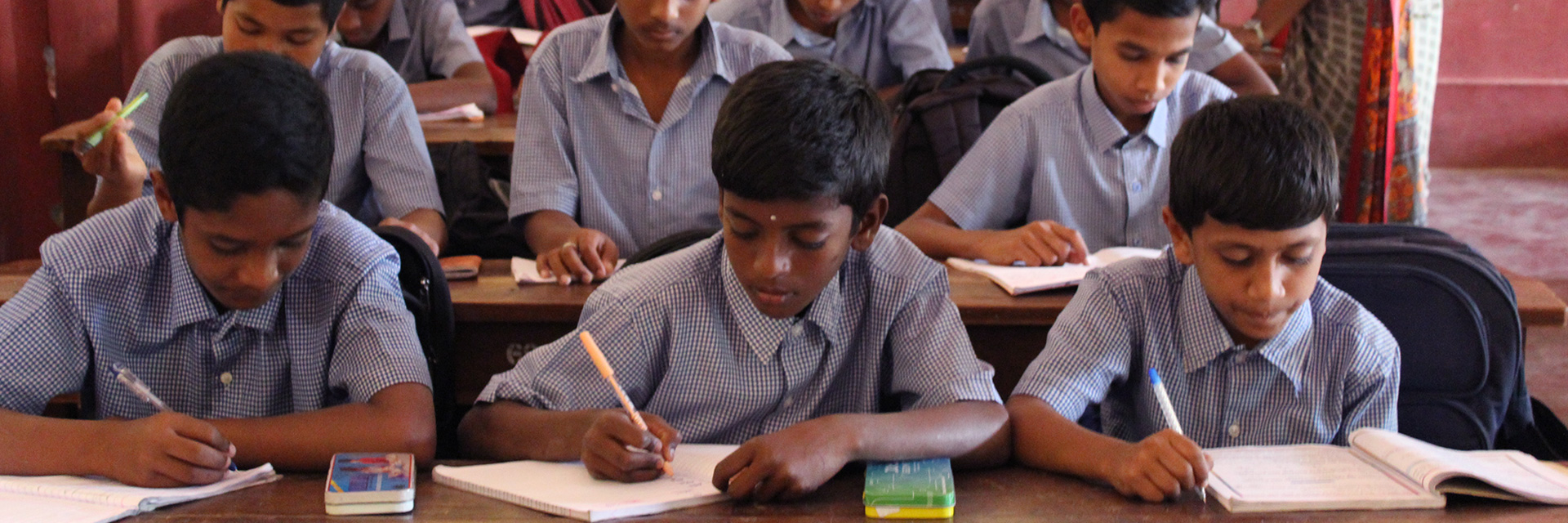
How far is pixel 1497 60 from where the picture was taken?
6383 millimetres

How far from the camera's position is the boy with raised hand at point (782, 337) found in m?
1.35

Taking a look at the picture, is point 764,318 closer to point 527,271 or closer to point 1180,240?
point 1180,240

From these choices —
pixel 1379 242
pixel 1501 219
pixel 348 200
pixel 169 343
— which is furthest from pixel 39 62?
pixel 1501 219

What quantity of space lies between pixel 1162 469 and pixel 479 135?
75.7 inches

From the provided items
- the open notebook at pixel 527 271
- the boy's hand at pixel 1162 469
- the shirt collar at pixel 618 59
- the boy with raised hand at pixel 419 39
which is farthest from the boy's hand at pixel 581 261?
the boy with raised hand at pixel 419 39

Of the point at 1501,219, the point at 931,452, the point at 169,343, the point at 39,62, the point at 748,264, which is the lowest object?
the point at 1501,219

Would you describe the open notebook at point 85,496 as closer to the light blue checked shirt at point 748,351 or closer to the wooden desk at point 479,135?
the light blue checked shirt at point 748,351

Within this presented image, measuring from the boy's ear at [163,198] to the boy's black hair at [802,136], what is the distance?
58 cm

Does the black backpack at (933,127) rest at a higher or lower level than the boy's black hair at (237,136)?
lower

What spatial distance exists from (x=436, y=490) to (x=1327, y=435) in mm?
982

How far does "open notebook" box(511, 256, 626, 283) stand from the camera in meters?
1.99

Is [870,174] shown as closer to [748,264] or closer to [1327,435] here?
[748,264]

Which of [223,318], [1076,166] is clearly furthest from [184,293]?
[1076,166]

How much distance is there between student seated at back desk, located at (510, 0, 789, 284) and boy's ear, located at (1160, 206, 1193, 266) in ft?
3.17
